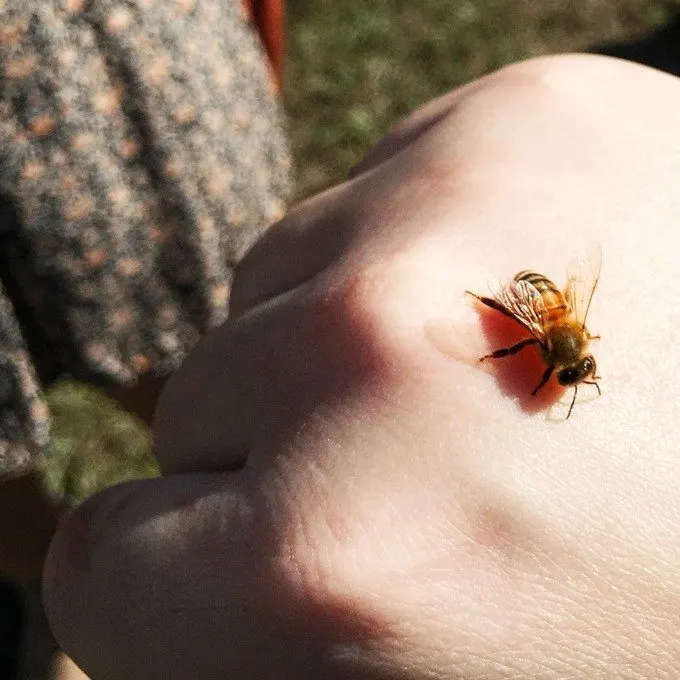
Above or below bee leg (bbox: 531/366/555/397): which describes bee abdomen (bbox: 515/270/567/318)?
above

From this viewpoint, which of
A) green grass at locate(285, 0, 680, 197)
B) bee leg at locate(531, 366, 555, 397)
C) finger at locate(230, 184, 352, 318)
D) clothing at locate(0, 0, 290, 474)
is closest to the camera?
bee leg at locate(531, 366, 555, 397)

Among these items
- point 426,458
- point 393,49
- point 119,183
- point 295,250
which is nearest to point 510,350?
point 426,458

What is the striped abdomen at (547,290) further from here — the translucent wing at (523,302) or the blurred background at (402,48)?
the blurred background at (402,48)

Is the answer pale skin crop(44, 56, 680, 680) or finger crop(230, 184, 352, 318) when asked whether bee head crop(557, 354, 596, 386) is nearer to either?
pale skin crop(44, 56, 680, 680)

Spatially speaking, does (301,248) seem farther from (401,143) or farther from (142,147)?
(142,147)

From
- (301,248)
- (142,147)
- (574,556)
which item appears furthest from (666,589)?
(142,147)

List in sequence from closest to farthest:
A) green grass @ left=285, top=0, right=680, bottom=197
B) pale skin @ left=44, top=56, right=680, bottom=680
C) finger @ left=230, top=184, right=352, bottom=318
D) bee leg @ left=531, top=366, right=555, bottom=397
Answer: pale skin @ left=44, top=56, right=680, bottom=680 < bee leg @ left=531, top=366, right=555, bottom=397 < finger @ left=230, top=184, right=352, bottom=318 < green grass @ left=285, top=0, right=680, bottom=197

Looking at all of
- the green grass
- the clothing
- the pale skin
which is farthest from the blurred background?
the pale skin
